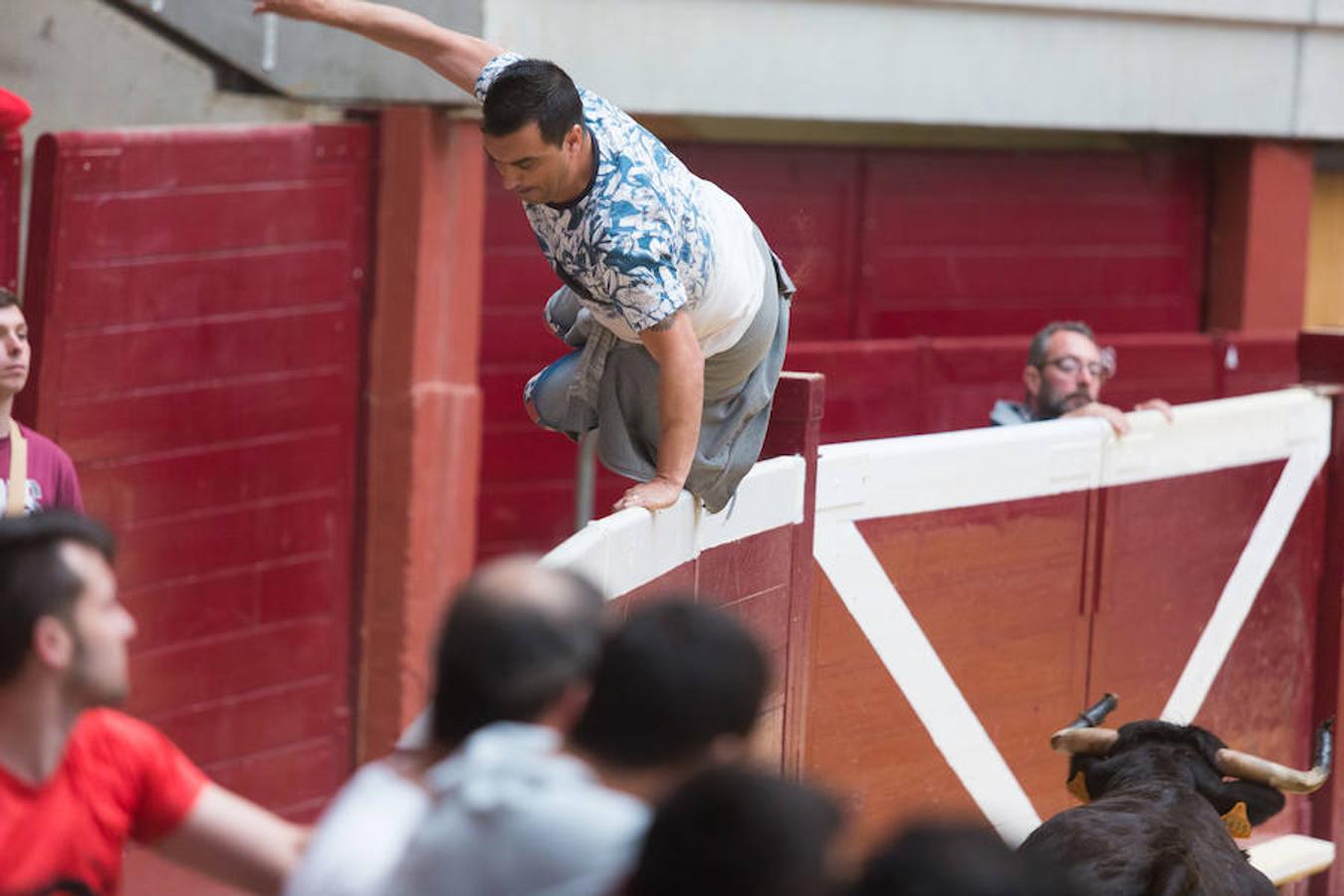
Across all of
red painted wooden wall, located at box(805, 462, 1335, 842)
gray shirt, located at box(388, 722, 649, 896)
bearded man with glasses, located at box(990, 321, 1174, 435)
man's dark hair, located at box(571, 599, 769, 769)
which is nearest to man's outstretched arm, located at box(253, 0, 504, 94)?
red painted wooden wall, located at box(805, 462, 1335, 842)

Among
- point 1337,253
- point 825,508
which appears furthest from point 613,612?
point 1337,253

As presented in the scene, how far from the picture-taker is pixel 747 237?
14.9 feet

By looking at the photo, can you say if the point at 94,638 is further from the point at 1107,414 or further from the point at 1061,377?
the point at 1061,377

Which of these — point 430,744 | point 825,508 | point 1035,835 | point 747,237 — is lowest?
point 1035,835

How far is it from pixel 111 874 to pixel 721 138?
599 centimetres

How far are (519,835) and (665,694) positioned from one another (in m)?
0.20

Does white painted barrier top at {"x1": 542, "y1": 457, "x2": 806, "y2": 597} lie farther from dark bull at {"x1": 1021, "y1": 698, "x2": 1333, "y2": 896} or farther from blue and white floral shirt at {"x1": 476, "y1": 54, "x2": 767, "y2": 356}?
dark bull at {"x1": 1021, "y1": 698, "x2": 1333, "y2": 896}

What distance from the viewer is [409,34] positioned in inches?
169

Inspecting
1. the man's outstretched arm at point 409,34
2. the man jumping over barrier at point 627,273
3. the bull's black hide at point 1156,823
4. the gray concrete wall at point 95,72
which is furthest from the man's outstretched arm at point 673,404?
the gray concrete wall at point 95,72

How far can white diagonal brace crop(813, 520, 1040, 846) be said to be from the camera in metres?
5.38

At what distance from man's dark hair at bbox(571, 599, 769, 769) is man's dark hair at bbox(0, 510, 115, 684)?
1.79ft

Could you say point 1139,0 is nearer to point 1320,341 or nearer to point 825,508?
point 1320,341

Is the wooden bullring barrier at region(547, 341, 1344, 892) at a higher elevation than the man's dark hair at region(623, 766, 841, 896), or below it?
→ below

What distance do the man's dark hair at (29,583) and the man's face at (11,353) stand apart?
1.88 metres
